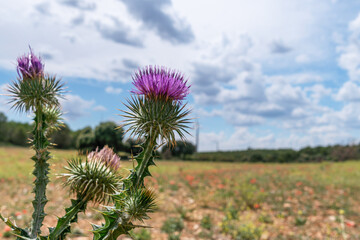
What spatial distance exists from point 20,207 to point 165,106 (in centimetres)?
860

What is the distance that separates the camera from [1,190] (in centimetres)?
1141

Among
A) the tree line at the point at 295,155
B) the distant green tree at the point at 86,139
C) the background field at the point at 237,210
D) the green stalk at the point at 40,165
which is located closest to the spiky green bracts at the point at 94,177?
the green stalk at the point at 40,165

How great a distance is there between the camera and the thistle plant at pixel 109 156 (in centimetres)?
184

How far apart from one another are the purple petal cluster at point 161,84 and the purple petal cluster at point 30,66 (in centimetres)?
93

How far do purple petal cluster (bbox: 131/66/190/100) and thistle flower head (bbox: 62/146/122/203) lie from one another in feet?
2.15

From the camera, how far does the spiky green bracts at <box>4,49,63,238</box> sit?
86.9 inches

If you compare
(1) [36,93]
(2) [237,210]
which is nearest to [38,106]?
(1) [36,93]

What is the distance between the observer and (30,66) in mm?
2533

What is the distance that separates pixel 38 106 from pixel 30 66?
0.36 meters

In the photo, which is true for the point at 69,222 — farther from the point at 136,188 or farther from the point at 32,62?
the point at 32,62

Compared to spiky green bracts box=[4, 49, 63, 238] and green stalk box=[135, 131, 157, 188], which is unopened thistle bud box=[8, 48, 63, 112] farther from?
green stalk box=[135, 131, 157, 188]

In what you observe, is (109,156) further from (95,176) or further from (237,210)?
(237,210)

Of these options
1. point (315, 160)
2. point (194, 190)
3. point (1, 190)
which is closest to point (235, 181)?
point (194, 190)

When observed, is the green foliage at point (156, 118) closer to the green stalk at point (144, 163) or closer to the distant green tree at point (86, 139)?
the green stalk at point (144, 163)
